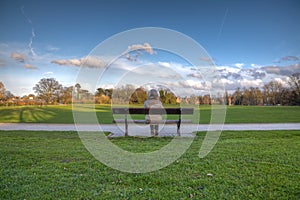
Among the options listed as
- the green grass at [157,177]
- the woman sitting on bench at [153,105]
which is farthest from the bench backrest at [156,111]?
the green grass at [157,177]

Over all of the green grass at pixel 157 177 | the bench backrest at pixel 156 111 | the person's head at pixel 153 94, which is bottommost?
the green grass at pixel 157 177

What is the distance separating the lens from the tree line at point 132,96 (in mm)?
7898

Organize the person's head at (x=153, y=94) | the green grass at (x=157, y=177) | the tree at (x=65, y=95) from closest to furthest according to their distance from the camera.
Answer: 1. the green grass at (x=157, y=177)
2. the person's head at (x=153, y=94)
3. the tree at (x=65, y=95)

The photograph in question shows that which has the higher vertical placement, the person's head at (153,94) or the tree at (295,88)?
the tree at (295,88)

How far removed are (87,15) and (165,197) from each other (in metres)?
15.0

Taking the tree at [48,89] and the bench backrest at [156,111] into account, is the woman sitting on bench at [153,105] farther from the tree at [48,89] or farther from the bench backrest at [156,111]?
the tree at [48,89]

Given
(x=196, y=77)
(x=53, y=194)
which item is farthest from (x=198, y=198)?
(x=196, y=77)

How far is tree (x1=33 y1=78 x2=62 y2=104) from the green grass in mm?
33101

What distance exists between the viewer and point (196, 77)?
8.37m

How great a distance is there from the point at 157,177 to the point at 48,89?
37.1 meters

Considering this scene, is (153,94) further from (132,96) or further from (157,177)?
(157,177)

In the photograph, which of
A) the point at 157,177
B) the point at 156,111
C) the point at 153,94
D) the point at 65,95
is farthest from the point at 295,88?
the point at 157,177

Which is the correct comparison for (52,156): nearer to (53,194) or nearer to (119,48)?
(53,194)

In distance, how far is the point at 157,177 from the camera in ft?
11.8
